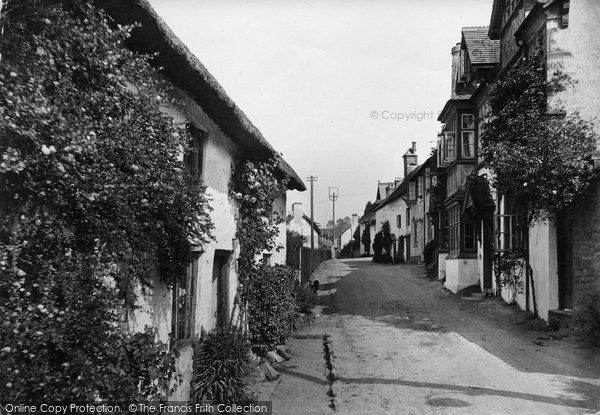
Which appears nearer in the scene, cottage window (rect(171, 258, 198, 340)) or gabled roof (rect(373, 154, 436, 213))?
cottage window (rect(171, 258, 198, 340))

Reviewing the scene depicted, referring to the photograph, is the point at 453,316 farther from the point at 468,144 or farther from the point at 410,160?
the point at 410,160

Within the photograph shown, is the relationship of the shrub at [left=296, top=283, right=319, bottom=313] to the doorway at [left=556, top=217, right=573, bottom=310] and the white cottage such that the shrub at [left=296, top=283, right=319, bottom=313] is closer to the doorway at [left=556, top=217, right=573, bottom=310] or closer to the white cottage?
the white cottage

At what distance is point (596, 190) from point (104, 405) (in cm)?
1074

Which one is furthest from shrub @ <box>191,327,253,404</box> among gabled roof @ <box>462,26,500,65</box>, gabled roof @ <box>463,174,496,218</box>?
gabled roof @ <box>462,26,500,65</box>

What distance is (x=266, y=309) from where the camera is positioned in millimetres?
11922

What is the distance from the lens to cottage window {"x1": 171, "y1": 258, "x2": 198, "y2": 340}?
7.64m

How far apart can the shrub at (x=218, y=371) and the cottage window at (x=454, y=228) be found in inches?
574

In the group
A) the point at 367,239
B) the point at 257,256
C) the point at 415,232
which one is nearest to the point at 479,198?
the point at 257,256

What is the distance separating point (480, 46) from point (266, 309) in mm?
15168

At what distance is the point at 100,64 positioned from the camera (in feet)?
14.4

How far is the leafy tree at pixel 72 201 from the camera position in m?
3.55

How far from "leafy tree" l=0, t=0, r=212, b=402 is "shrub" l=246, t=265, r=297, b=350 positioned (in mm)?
6275

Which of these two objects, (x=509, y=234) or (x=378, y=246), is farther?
(x=378, y=246)

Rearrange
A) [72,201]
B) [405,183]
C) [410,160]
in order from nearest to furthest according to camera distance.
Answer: [72,201] → [405,183] → [410,160]
